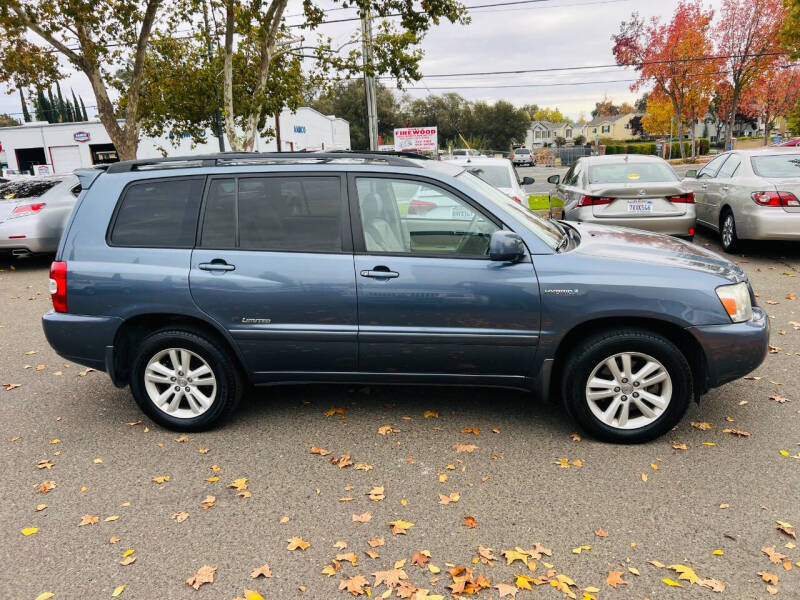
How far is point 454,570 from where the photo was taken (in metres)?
2.90

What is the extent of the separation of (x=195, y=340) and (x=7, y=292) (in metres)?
6.93

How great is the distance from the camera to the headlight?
383 cm

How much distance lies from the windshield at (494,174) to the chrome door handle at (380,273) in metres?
6.01

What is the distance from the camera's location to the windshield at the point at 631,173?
9.25 meters

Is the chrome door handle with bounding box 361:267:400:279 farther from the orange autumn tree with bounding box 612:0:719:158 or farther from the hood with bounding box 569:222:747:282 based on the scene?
the orange autumn tree with bounding box 612:0:719:158

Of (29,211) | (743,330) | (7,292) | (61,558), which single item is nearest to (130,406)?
(61,558)

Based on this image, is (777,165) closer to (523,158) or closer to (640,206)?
(640,206)

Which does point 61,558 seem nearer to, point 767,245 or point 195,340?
point 195,340

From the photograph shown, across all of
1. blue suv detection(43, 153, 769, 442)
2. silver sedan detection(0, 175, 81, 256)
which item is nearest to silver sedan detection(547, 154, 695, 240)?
blue suv detection(43, 153, 769, 442)

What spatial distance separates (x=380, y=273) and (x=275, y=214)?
843 millimetres

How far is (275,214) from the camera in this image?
4223mm

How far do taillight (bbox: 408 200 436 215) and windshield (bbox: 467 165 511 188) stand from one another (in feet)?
18.3

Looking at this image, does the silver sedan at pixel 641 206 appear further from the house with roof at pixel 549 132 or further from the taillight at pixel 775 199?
the house with roof at pixel 549 132

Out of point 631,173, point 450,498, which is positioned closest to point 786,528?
point 450,498
